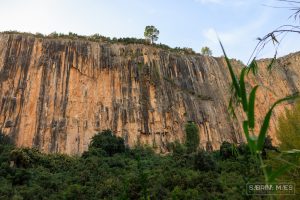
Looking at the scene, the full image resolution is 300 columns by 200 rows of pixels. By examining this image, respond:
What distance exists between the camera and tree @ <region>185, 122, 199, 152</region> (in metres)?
35.7

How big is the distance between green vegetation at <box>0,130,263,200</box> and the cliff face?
1.97 metres

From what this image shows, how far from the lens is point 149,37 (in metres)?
50.8

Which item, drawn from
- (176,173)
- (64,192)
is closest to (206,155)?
(176,173)

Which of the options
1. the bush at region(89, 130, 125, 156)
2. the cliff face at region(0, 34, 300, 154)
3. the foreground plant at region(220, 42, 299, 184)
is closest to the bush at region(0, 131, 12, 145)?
the cliff face at region(0, 34, 300, 154)

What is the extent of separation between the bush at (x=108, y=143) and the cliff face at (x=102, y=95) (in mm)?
1571

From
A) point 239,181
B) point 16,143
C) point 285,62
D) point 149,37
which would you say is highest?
point 149,37

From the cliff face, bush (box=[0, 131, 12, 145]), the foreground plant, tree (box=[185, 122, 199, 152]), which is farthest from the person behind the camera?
the cliff face

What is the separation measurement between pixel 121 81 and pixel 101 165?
11.9 m

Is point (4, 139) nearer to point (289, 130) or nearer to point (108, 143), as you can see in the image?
point (108, 143)

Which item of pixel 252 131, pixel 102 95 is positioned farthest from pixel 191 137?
pixel 252 131

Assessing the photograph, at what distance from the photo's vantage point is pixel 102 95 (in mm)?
38906

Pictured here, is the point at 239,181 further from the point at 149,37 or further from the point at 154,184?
the point at 149,37

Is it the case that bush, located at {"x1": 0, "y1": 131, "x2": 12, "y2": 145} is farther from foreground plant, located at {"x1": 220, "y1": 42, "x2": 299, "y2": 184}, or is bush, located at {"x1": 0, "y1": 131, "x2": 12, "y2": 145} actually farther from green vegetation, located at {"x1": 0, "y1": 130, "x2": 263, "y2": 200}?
foreground plant, located at {"x1": 220, "y1": 42, "x2": 299, "y2": 184}

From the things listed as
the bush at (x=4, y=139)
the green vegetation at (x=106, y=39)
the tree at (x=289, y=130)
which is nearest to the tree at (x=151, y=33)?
the green vegetation at (x=106, y=39)
